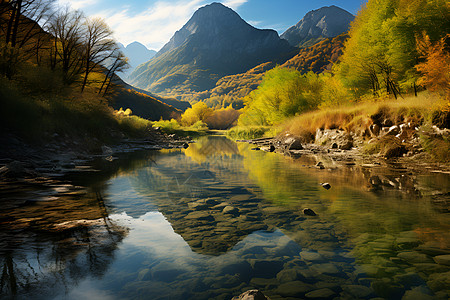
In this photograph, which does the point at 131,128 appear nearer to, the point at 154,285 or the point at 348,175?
the point at 348,175

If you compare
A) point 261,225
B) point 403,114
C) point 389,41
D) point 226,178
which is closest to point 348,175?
point 226,178

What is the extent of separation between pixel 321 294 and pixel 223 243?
159 centimetres

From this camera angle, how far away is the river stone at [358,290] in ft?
7.91

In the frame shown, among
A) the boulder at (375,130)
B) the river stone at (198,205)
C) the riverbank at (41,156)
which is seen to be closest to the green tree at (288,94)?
the boulder at (375,130)

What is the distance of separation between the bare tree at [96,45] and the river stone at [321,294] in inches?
1064

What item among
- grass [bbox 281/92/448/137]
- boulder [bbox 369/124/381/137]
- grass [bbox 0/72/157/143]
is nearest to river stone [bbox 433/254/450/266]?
grass [bbox 281/92/448/137]

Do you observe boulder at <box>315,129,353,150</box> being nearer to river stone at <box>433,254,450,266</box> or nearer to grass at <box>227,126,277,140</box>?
grass at <box>227,126,277,140</box>

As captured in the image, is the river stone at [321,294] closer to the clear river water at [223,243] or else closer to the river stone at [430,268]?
the clear river water at [223,243]

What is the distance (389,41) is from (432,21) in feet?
8.68

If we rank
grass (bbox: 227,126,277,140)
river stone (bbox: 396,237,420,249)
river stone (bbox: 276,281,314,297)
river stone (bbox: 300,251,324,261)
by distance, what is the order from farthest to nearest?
grass (bbox: 227,126,277,140), river stone (bbox: 396,237,420,249), river stone (bbox: 300,251,324,261), river stone (bbox: 276,281,314,297)

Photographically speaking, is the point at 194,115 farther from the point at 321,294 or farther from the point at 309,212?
the point at 321,294

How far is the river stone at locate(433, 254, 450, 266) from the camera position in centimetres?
288

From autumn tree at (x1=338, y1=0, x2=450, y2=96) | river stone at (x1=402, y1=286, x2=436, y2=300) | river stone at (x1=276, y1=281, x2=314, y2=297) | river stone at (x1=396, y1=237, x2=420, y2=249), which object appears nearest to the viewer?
river stone at (x1=402, y1=286, x2=436, y2=300)

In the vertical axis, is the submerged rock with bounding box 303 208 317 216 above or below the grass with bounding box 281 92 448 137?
below
